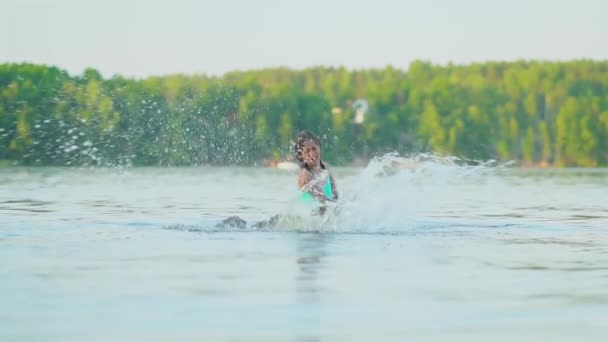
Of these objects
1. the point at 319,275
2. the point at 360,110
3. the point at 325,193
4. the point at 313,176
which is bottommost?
the point at 360,110

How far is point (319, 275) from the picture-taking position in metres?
14.6

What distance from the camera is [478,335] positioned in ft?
34.8

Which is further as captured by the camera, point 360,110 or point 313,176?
point 360,110

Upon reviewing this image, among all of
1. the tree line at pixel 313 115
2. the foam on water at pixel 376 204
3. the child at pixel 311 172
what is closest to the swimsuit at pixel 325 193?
the child at pixel 311 172

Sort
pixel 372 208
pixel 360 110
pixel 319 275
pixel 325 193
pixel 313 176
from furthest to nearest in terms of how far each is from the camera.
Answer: pixel 360 110, pixel 372 208, pixel 325 193, pixel 313 176, pixel 319 275

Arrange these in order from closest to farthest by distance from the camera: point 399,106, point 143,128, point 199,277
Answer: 1. point 199,277
2. point 143,128
3. point 399,106

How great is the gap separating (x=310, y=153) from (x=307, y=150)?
6 centimetres

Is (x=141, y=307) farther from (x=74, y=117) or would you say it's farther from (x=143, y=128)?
(x=143, y=128)

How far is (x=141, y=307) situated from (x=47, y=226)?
437 inches

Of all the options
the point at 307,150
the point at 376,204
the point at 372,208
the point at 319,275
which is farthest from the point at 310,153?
the point at 319,275

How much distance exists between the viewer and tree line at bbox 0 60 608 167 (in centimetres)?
9875

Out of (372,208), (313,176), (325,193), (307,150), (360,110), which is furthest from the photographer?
(360,110)

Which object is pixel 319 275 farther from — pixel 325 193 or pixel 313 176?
pixel 325 193

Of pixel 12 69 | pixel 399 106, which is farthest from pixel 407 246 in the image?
pixel 399 106
